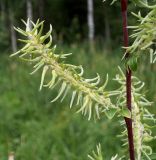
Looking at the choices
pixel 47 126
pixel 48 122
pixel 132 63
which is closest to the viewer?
pixel 132 63

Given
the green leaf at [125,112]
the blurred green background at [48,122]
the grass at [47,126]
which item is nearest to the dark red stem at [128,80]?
the green leaf at [125,112]

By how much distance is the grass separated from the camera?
561cm

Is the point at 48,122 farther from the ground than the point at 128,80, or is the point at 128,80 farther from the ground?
the point at 128,80

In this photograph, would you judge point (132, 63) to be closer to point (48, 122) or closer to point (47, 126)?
point (47, 126)

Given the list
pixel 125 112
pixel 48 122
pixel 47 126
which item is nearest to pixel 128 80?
pixel 125 112

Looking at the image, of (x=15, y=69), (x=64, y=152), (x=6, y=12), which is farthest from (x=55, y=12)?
(x=64, y=152)

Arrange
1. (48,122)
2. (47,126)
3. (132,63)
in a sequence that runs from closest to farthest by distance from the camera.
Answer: (132,63) < (47,126) < (48,122)

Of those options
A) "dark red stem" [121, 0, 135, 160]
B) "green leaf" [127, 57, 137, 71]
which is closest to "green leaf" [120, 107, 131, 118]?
"dark red stem" [121, 0, 135, 160]

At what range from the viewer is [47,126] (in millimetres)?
6711

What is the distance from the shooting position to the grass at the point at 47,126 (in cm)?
561

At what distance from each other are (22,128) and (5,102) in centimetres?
113

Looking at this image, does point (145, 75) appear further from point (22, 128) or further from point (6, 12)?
point (6, 12)

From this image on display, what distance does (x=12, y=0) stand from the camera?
2408cm

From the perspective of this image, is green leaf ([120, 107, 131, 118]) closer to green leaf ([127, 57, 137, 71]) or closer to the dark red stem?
the dark red stem
